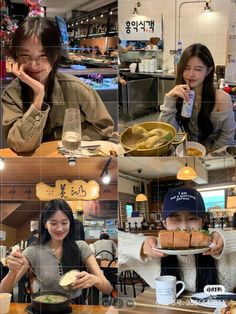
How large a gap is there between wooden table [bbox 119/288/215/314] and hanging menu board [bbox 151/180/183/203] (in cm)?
36

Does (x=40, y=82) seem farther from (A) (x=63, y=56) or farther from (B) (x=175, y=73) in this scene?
(B) (x=175, y=73)

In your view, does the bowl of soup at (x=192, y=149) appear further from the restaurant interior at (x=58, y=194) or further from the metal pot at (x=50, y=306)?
the metal pot at (x=50, y=306)

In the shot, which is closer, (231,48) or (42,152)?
(231,48)

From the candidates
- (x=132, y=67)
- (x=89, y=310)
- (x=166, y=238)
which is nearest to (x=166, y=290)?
(x=166, y=238)

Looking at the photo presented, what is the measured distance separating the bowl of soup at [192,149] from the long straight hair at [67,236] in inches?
19.2

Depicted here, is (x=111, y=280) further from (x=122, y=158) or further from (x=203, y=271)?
(x=122, y=158)

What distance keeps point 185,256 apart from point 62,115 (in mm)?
724

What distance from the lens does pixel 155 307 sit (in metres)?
1.83

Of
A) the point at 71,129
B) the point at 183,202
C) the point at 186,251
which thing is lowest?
the point at 186,251

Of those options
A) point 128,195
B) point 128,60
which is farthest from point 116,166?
point 128,60

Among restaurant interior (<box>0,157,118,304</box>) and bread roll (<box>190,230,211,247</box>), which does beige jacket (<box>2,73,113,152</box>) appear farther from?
bread roll (<box>190,230,211,247</box>)

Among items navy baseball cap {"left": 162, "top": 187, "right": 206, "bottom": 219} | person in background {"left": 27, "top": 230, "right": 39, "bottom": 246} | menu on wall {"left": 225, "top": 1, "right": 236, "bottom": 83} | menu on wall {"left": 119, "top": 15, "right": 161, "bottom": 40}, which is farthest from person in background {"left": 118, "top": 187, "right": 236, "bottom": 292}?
menu on wall {"left": 119, "top": 15, "right": 161, "bottom": 40}

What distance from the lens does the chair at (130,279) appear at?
186 cm

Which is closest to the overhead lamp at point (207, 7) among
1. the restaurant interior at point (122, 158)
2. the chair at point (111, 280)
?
the restaurant interior at point (122, 158)
